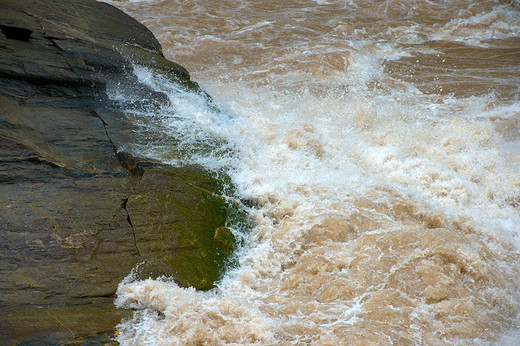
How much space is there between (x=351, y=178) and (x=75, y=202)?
341 cm

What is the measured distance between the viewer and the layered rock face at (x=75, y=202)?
360cm

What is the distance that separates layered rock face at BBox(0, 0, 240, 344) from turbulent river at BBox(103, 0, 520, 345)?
0.28m

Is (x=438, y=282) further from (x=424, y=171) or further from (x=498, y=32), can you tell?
(x=498, y=32)

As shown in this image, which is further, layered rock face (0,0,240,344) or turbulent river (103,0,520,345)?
turbulent river (103,0,520,345)

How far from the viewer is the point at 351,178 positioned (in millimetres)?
5930

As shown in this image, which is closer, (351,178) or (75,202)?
(75,202)

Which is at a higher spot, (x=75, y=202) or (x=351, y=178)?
(x=75, y=202)

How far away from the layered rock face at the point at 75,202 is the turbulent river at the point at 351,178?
0.93 feet

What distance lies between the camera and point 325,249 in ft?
15.4

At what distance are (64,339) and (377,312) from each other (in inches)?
98.6

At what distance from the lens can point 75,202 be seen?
441cm

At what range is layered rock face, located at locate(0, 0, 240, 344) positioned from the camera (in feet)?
11.8

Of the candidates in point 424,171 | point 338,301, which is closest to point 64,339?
point 338,301

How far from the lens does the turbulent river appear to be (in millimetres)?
3803
